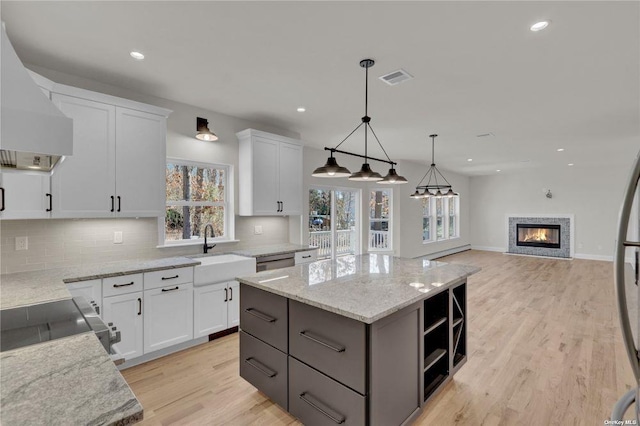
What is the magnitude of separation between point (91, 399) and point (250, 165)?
3.44m

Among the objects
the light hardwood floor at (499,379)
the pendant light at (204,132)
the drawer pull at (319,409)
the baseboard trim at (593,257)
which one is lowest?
the light hardwood floor at (499,379)

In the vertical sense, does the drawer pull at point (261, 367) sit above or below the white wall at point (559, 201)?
below

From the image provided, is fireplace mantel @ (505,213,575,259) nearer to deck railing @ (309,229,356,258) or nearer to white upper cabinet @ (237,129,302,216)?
deck railing @ (309,229,356,258)

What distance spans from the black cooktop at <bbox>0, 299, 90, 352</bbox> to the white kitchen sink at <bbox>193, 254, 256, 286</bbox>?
1.38 meters

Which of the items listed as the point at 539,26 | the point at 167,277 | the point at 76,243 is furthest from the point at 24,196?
the point at 539,26

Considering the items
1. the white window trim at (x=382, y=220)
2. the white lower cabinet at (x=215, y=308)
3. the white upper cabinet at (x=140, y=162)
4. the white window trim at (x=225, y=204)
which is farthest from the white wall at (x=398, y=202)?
the white upper cabinet at (x=140, y=162)

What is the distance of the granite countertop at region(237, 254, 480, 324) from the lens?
1.78 m

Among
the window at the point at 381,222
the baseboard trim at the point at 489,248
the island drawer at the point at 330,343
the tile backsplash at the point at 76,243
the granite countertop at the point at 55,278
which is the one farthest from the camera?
the baseboard trim at the point at 489,248

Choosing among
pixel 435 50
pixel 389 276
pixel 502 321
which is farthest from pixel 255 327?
pixel 502 321

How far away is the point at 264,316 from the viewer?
231cm

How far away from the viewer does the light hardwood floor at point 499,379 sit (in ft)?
7.39

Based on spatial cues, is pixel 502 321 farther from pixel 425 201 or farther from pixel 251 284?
pixel 425 201

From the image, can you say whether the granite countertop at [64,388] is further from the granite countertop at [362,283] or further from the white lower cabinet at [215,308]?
the white lower cabinet at [215,308]

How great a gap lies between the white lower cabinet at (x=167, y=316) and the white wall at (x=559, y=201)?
9721 mm
